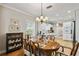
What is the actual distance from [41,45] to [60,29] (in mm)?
476

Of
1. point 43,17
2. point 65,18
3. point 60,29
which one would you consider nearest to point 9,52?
point 43,17

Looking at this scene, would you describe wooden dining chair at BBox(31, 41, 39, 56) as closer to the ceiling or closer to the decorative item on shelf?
the decorative item on shelf

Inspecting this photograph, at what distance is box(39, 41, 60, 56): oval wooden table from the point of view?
188 cm

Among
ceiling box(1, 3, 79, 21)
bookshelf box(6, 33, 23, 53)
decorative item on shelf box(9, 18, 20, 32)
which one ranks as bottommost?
bookshelf box(6, 33, 23, 53)

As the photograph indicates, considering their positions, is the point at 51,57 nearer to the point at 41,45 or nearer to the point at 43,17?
the point at 41,45

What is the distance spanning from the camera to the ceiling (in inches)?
70.9

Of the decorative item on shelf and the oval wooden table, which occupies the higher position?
the decorative item on shelf

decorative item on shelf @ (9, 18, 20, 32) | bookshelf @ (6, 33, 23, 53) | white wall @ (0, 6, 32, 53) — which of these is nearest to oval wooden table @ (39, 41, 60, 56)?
bookshelf @ (6, 33, 23, 53)

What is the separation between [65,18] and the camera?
184 centimetres

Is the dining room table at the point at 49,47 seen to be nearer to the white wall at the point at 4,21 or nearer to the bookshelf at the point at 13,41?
the bookshelf at the point at 13,41

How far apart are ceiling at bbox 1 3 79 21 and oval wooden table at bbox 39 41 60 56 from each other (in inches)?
18.6

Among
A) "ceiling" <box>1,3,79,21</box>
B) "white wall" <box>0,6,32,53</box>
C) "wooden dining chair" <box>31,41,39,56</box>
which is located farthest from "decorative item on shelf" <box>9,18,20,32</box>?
"wooden dining chair" <box>31,41,39,56</box>

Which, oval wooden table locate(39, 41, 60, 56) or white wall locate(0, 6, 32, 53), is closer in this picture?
white wall locate(0, 6, 32, 53)

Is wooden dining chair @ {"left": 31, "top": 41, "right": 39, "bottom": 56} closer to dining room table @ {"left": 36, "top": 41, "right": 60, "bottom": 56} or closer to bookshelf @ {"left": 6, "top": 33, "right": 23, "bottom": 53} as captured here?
dining room table @ {"left": 36, "top": 41, "right": 60, "bottom": 56}
